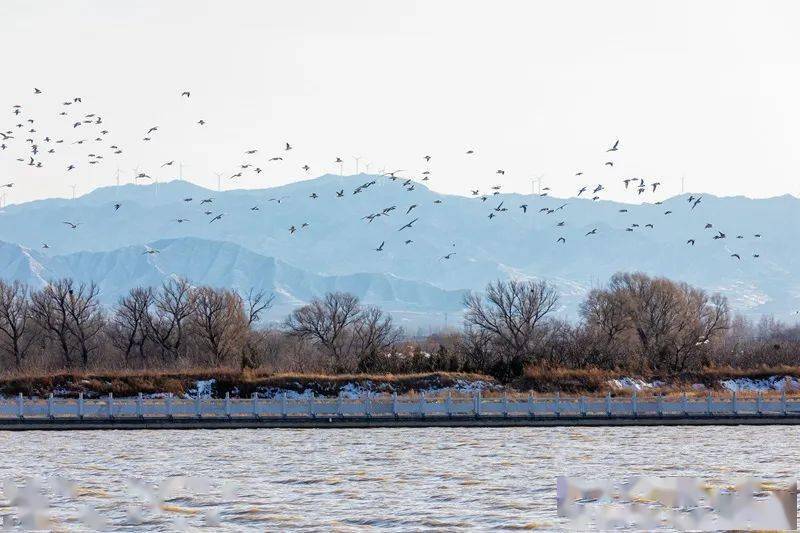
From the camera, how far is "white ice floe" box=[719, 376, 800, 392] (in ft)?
301

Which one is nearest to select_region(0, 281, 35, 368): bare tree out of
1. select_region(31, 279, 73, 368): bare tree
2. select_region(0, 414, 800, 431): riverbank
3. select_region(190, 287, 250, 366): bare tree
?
select_region(31, 279, 73, 368): bare tree

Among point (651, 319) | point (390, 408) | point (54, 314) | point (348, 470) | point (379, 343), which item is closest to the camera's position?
point (348, 470)

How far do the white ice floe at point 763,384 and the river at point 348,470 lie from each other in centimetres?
1858

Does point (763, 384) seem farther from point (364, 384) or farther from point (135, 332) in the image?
point (135, 332)

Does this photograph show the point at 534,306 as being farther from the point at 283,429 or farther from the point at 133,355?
the point at 283,429

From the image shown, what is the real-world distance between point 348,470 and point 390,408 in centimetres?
2204

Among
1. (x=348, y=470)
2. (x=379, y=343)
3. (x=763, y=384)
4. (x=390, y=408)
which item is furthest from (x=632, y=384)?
(x=379, y=343)

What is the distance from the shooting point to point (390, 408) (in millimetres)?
75688

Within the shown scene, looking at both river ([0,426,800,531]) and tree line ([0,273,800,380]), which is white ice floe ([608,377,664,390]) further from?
river ([0,426,800,531])

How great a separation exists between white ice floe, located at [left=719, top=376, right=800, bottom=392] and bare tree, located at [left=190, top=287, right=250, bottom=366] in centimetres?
4049

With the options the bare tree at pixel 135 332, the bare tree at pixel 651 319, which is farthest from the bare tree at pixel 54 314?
the bare tree at pixel 651 319

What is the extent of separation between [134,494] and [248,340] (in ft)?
256

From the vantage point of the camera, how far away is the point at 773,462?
54.9m

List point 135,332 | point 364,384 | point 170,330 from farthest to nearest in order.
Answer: point 135,332, point 170,330, point 364,384
